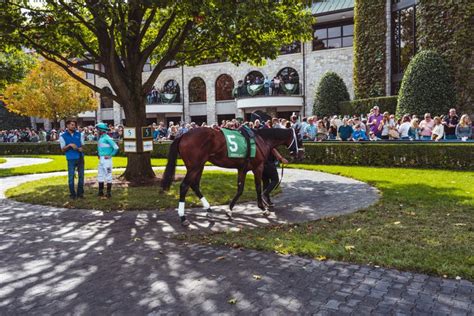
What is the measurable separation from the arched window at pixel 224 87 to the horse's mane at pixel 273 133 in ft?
97.8

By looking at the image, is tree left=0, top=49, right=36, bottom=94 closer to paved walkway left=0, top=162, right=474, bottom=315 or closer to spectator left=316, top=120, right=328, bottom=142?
spectator left=316, top=120, right=328, bottom=142

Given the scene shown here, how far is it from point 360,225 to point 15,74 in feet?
64.9

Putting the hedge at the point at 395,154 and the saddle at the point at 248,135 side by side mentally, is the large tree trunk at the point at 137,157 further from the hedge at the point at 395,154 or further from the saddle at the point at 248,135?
the hedge at the point at 395,154

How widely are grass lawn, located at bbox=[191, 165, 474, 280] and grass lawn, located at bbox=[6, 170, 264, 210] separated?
297 cm

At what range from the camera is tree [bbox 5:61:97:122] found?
Result: 124 ft

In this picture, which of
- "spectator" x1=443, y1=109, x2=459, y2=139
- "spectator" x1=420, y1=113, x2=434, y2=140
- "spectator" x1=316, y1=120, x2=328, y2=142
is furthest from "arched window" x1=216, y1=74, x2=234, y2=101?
"spectator" x1=443, y1=109, x2=459, y2=139

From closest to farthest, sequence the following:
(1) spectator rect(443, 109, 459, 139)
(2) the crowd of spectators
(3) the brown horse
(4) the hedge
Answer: (3) the brown horse → (4) the hedge → (2) the crowd of spectators → (1) spectator rect(443, 109, 459, 139)

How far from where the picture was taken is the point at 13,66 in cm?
2047

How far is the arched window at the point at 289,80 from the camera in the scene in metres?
33.3

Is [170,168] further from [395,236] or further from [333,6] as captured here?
[333,6]

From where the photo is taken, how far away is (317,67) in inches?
1299

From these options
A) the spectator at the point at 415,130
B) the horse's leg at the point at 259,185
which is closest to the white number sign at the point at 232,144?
the horse's leg at the point at 259,185

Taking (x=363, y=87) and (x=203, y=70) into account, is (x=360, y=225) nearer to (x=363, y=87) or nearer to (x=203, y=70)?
(x=363, y=87)

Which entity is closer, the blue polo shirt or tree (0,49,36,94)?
the blue polo shirt
